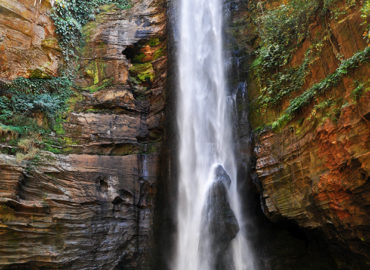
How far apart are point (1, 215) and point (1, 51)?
578 cm

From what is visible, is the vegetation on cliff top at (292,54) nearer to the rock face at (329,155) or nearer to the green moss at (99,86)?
the rock face at (329,155)

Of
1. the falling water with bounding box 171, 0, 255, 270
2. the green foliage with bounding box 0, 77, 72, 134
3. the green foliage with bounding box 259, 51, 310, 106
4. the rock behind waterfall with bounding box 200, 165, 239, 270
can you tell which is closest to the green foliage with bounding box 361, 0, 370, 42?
the green foliage with bounding box 259, 51, 310, 106

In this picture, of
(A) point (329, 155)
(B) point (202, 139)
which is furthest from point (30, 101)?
(A) point (329, 155)

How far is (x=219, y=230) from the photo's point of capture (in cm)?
782

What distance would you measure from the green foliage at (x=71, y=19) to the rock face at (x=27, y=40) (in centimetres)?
31

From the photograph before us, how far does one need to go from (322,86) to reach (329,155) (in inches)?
66.7

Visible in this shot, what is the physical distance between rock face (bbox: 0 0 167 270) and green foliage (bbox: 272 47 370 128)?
4793 millimetres

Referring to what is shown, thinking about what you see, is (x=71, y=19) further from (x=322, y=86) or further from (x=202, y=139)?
(x=322, y=86)

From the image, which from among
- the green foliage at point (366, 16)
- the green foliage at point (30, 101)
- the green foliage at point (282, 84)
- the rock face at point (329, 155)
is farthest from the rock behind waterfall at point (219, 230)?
the green foliage at point (30, 101)

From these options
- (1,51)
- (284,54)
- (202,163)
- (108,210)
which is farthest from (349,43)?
(1,51)

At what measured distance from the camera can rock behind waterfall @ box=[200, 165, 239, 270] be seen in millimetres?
7746

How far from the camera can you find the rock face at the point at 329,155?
19.5 ft

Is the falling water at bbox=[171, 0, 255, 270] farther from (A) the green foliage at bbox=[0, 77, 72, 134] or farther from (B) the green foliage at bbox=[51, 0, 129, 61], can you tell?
(A) the green foliage at bbox=[0, 77, 72, 134]

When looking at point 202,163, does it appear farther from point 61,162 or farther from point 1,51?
point 1,51
